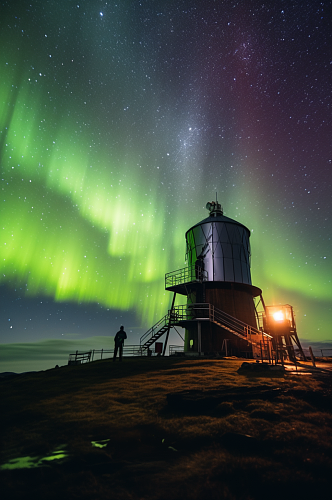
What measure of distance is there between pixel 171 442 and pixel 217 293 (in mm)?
18919

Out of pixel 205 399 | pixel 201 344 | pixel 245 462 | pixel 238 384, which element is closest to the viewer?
pixel 245 462

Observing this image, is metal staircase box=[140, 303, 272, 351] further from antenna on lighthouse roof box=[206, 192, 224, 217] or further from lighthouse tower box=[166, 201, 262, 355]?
antenna on lighthouse roof box=[206, 192, 224, 217]

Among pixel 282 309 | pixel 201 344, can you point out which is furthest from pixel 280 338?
pixel 201 344

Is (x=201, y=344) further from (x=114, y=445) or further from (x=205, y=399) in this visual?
(x=114, y=445)

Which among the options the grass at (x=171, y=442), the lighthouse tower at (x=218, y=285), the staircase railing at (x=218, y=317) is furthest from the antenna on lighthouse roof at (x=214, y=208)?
the grass at (x=171, y=442)

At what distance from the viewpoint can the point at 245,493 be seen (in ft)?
11.6

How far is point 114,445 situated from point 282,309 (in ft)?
53.3

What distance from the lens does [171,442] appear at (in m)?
5.04

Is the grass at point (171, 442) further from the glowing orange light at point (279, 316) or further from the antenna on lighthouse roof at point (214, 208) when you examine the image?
the antenna on lighthouse roof at point (214, 208)

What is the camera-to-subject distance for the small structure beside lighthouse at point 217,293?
21359 millimetres

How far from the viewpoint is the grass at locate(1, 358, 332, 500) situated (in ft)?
12.0

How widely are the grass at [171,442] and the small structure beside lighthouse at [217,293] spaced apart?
1285cm

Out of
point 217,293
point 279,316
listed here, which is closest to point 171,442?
point 279,316

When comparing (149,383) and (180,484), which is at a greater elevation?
(149,383)
